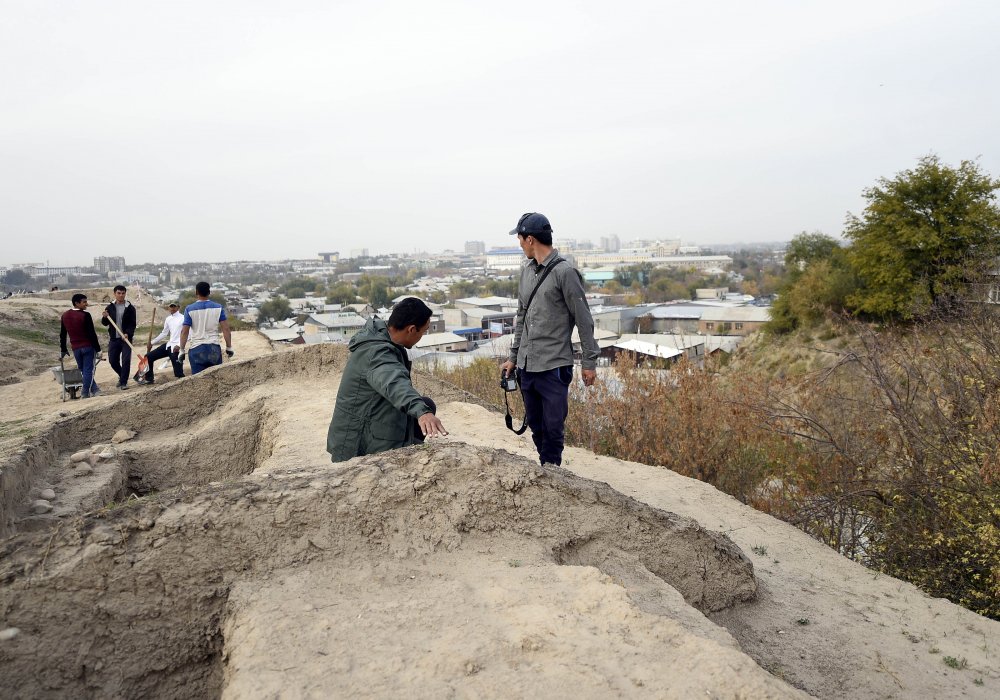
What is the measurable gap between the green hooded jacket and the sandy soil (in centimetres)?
25

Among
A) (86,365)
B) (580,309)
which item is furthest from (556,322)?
(86,365)

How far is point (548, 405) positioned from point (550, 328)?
534 mm

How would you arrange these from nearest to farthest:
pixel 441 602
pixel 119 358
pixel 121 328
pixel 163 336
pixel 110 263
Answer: pixel 441 602, pixel 121 328, pixel 119 358, pixel 163 336, pixel 110 263

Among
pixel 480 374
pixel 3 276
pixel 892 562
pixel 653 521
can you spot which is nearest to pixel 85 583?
pixel 653 521

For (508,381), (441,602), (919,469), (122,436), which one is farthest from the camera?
(122,436)

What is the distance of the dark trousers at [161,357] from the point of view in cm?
882

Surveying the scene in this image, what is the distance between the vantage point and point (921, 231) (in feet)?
68.4

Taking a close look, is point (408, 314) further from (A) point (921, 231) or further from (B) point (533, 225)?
(A) point (921, 231)

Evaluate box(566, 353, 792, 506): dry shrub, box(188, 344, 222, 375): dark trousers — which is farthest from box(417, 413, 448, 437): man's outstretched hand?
box(188, 344, 222, 375): dark trousers

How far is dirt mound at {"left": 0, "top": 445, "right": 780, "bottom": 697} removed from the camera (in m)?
2.55

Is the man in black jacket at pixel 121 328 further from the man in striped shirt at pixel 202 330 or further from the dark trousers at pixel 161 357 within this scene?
the man in striped shirt at pixel 202 330

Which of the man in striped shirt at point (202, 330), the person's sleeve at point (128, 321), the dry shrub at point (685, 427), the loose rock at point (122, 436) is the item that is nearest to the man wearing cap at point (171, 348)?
the man in striped shirt at point (202, 330)

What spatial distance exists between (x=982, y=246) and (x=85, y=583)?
2355 cm

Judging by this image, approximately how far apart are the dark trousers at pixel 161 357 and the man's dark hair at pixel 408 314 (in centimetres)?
644
